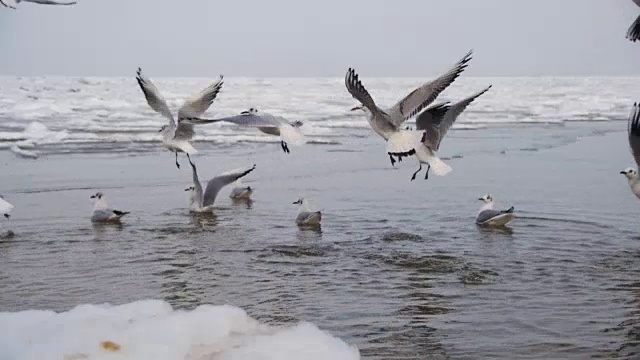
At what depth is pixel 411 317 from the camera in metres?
4.78

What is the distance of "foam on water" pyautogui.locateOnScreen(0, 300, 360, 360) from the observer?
8.78 feet

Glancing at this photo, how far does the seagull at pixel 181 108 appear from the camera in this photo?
7.96m

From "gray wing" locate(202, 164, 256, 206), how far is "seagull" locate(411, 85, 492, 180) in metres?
2.61

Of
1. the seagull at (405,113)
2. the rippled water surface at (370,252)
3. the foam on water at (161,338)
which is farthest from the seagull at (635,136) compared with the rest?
the foam on water at (161,338)

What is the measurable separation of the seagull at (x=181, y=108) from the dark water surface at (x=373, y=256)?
31.0 inches

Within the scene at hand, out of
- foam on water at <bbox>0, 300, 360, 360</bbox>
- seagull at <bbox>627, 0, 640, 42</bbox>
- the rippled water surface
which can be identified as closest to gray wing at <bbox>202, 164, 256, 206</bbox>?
the rippled water surface

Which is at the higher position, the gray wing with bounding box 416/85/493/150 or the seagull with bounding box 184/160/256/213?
the gray wing with bounding box 416/85/493/150

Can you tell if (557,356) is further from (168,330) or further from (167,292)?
(167,292)

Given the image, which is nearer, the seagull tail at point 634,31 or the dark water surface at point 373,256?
the seagull tail at point 634,31

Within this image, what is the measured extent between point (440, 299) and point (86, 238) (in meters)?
3.59

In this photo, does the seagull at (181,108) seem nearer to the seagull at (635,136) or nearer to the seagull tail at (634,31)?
the seagull at (635,136)

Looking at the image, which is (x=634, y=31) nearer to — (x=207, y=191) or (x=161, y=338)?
(x=161, y=338)

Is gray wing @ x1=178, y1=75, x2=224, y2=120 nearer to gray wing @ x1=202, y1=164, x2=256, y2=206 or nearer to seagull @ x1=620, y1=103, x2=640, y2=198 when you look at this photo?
gray wing @ x1=202, y1=164, x2=256, y2=206

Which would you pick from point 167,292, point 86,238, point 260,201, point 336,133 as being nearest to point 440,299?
point 167,292
